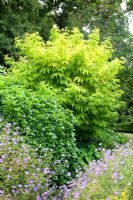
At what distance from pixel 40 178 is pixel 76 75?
3.37 metres

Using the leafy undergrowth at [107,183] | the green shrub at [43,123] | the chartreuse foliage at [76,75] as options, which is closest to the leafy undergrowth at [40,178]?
the leafy undergrowth at [107,183]

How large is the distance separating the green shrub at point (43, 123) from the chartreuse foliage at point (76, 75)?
1142 mm

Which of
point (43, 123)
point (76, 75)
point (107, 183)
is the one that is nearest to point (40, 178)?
point (107, 183)

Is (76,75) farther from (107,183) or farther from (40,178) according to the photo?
(107,183)

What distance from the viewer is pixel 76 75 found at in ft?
23.6

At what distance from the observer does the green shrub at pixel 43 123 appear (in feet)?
16.4

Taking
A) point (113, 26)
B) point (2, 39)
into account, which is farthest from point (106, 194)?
point (113, 26)

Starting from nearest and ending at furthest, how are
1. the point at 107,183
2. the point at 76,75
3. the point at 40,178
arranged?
the point at 107,183
the point at 40,178
the point at 76,75

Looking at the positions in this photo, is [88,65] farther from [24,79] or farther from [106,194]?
[106,194]

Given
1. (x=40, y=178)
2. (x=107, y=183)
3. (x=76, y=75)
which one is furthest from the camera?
(x=76, y=75)

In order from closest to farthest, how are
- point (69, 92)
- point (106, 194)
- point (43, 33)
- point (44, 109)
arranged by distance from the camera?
1. point (106, 194)
2. point (44, 109)
3. point (69, 92)
4. point (43, 33)

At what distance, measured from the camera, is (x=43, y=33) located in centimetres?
1248

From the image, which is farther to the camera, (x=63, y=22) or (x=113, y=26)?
(x=63, y=22)

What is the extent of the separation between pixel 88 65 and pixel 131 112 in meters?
4.88
